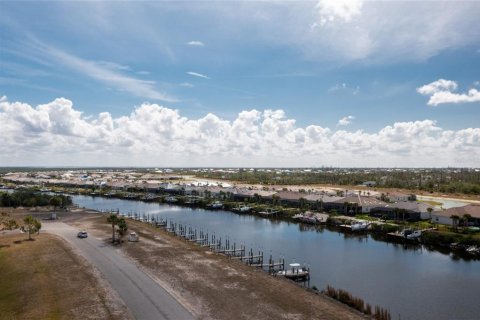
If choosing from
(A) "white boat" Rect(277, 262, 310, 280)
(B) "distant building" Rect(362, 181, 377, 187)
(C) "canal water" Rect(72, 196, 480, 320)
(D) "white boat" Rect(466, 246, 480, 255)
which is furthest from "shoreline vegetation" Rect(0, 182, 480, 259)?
(B) "distant building" Rect(362, 181, 377, 187)

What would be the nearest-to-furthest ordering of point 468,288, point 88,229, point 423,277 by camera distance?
point 468,288
point 423,277
point 88,229

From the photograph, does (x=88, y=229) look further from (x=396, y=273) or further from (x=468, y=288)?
(x=468, y=288)

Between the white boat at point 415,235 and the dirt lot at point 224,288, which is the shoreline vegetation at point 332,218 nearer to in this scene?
the white boat at point 415,235

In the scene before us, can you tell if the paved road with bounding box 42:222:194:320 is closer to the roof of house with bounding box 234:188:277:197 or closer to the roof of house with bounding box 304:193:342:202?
the roof of house with bounding box 304:193:342:202

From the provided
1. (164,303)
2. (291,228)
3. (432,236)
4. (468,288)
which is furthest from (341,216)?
(164,303)

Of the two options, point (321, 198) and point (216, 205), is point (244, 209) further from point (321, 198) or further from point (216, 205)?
point (321, 198)

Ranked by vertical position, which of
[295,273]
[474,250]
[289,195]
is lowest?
[295,273]

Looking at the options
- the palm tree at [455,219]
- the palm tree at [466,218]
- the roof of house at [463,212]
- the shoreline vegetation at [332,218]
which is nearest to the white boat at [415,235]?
the shoreline vegetation at [332,218]

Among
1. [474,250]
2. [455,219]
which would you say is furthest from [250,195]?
[474,250]
